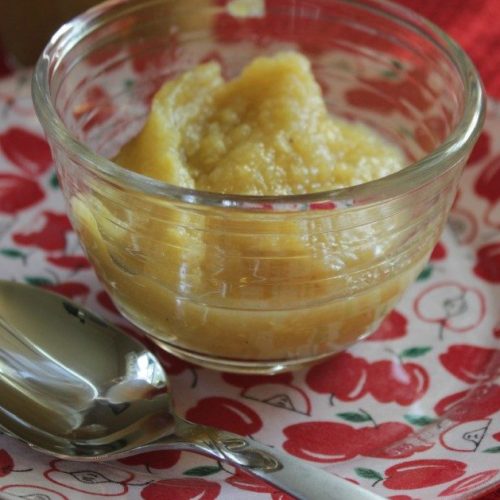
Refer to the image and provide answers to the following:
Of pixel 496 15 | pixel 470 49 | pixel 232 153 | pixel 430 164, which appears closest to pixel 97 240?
pixel 232 153

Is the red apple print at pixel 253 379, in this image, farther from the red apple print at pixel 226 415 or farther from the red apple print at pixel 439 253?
the red apple print at pixel 439 253

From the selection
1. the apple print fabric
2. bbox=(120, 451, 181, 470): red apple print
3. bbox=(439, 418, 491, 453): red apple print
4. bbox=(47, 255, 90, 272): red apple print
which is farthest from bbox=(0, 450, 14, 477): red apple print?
bbox=(439, 418, 491, 453): red apple print

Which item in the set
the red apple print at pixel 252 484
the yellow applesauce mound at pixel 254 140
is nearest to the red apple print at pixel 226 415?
the red apple print at pixel 252 484

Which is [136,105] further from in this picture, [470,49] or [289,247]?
[470,49]

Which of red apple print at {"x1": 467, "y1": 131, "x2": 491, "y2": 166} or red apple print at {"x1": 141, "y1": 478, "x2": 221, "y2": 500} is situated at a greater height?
red apple print at {"x1": 467, "y1": 131, "x2": 491, "y2": 166}

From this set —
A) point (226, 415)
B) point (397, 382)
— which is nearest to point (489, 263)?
point (397, 382)

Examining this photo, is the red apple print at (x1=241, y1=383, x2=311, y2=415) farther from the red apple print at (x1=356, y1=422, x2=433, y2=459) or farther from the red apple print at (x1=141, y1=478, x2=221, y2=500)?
the red apple print at (x1=141, y1=478, x2=221, y2=500)
